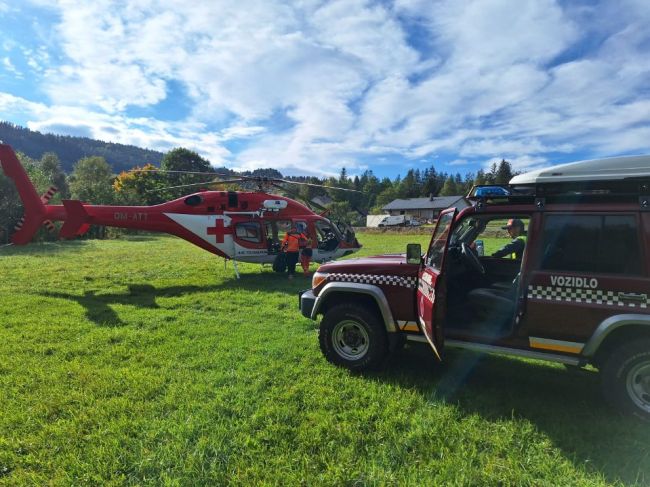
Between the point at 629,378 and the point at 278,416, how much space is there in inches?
128

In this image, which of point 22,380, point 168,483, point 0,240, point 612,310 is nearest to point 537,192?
point 612,310

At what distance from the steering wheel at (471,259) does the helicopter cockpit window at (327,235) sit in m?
7.62

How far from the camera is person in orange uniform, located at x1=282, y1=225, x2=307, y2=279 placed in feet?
38.9

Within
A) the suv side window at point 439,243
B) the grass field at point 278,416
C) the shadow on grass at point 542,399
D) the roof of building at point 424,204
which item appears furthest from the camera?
the roof of building at point 424,204

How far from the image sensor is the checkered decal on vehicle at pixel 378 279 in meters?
4.64

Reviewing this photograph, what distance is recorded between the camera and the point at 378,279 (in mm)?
4809

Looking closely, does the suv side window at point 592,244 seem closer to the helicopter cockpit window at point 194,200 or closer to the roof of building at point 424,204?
the helicopter cockpit window at point 194,200

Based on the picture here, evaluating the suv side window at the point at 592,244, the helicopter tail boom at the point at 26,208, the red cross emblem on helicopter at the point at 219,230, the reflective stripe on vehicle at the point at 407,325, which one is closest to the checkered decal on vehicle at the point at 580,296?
the suv side window at the point at 592,244

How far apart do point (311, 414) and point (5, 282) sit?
10.7 metres

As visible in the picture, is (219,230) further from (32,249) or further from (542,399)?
(32,249)

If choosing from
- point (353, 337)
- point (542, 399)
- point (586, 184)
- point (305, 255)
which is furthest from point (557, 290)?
point (305, 255)

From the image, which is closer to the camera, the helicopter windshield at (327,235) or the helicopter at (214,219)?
the helicopter at (214,219)

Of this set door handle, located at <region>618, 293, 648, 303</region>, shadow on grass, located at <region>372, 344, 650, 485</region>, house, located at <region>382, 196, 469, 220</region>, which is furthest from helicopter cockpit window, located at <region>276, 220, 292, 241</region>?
house, located at <region>382, 196, 469, 220</region>

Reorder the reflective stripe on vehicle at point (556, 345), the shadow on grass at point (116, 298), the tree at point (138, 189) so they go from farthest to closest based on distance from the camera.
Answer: the tree at point (138, 189) < the shadow on grass at point (116, 298) < the reflective stripe on vehicle at point (556, 345)
